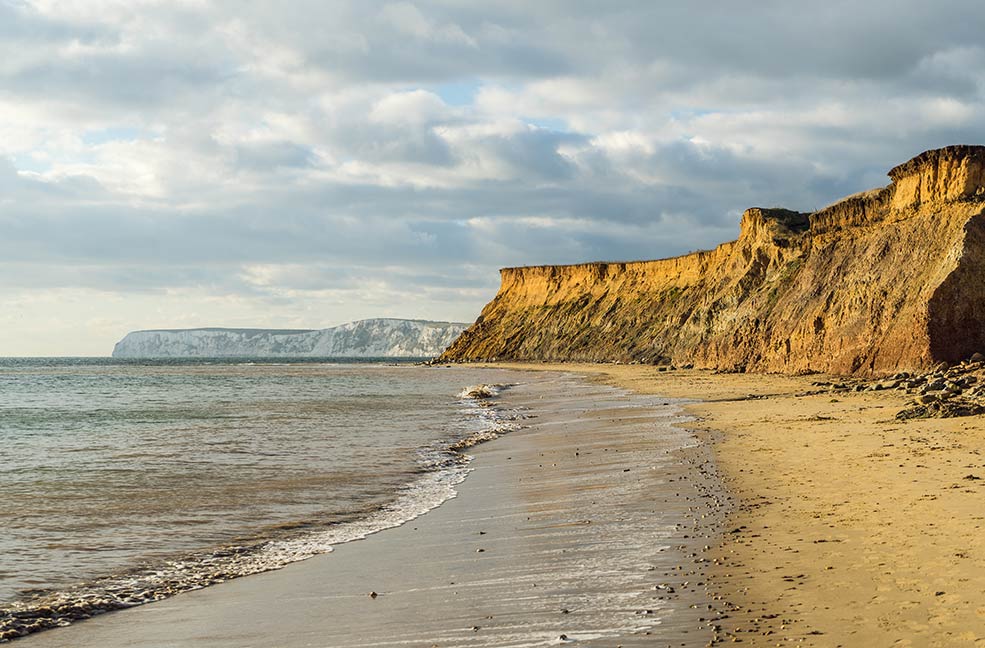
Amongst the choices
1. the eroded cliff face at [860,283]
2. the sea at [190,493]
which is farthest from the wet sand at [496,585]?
the eroded cliff face at [860,283]

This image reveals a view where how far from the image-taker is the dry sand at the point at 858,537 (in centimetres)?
539

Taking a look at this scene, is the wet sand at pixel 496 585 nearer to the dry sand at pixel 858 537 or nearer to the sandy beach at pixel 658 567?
the sandy beach at pixel 658 567

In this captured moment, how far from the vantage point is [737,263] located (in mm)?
66750

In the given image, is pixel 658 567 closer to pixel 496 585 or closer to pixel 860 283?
pixel 496 585

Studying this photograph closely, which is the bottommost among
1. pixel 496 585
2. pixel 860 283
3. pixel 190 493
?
pixel 190 493

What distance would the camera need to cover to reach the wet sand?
579 cm

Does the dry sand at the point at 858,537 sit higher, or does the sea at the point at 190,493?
the dry sand at the point at 858,537

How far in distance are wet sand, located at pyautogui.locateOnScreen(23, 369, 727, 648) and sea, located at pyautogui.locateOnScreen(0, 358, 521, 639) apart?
62 centimetres

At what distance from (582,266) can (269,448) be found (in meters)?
89.2

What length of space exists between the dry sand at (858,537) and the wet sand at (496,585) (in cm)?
41

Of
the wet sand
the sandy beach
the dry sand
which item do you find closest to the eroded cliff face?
the dry sand

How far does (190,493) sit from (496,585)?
741 cm

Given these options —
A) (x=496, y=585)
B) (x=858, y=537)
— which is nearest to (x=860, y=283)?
(x=858, y=537)

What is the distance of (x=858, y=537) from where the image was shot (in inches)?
300
